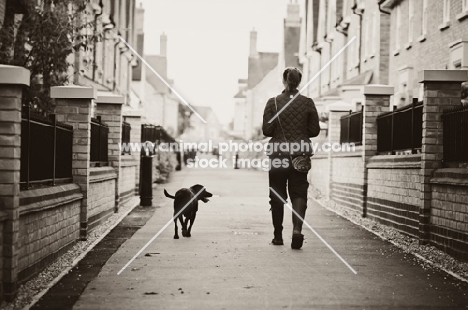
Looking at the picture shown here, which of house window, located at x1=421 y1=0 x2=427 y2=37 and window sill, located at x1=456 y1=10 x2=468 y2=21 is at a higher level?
house window, located at x1=421 y1=0 x2=427 y2=37

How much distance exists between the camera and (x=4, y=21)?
18.3 m

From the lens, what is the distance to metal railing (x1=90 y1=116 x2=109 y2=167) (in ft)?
43.7

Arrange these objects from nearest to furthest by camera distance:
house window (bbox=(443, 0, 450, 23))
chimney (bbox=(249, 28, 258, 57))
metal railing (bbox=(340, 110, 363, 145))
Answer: metal railing (bbox=(340, 110, 363, 145))
house window (bbox=(443, 0, 450, 23))
chimney (bbox=(249, 28, 258, 57))

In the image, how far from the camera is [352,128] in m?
17.7

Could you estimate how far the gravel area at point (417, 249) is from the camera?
8.77 metres

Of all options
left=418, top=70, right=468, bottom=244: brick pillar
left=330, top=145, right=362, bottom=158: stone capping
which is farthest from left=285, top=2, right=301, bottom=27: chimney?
left=418, top=70, right=468, bottom=244: brick pillar

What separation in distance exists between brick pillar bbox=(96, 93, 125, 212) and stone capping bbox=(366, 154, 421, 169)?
472 centimetres

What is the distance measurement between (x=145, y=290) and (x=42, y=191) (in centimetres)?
195

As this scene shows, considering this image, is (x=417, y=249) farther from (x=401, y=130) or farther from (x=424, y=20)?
(x=424, y=20)

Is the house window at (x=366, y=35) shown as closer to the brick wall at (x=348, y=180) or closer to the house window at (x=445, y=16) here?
the house window at (x=445, y=16)

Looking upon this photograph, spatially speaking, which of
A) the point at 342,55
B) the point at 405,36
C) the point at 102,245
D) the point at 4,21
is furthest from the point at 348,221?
the point at 342,55

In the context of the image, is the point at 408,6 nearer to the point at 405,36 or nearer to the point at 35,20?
the point at 405,36

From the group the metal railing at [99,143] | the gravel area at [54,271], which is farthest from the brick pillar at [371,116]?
the gravel area at [54,271]

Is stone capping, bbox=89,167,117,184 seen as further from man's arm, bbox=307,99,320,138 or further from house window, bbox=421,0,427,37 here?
house window, bbox=421,0,427,37
